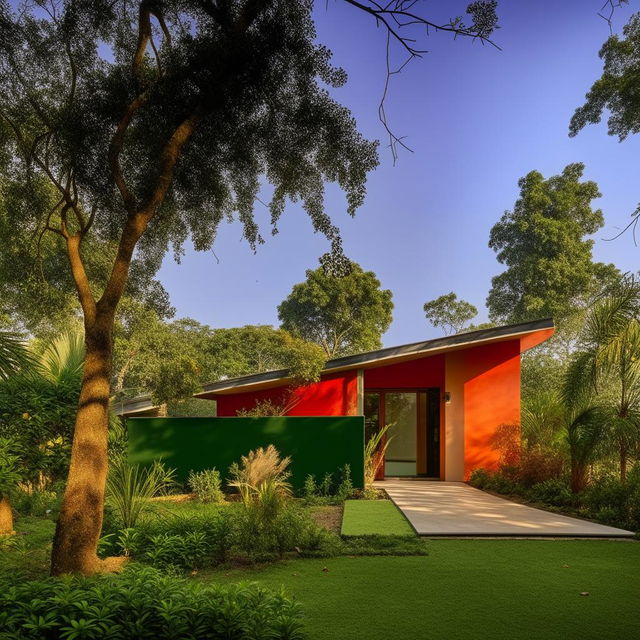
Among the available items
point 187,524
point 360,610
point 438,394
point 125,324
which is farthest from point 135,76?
point 125,324

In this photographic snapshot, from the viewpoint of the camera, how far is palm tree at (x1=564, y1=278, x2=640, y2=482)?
29.9 feet

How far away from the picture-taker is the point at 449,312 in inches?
1361

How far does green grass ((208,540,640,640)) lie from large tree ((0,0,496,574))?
2889 millimetres

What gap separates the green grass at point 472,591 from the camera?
4164 millimetres

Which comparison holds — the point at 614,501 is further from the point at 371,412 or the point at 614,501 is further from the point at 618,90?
the point at 618,90

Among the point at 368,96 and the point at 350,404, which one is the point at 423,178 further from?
the point at 368,96

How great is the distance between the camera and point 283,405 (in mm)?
14141

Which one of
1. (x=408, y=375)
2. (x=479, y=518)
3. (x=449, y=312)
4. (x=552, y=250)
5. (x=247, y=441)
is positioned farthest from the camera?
(x=449, y=312)

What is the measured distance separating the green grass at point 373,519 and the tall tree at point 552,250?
19.2 m

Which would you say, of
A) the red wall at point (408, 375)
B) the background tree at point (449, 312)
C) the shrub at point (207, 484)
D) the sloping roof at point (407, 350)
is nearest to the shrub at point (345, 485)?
the shrub at point (207, 484)

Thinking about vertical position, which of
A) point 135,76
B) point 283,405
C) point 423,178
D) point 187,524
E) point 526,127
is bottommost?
point 187,524

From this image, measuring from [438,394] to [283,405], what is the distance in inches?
155

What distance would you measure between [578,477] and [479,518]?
2.52m

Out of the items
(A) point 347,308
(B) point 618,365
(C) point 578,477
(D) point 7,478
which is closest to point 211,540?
(D) point 7,478
